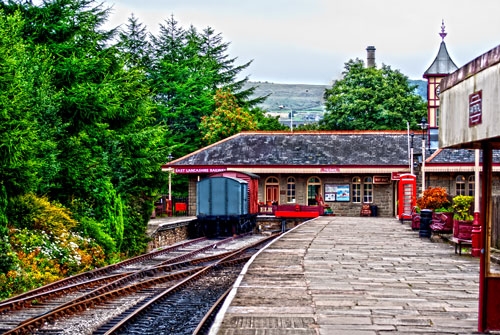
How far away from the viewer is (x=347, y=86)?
6250cm

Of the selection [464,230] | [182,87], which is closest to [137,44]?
[182,87]

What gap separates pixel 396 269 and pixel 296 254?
3.65m

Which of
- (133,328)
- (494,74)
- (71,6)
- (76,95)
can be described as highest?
(71,6)

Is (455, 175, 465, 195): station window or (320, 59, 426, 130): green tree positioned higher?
(320, 59, 426, 130): green tree

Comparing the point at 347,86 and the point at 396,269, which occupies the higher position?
the point at 347,86

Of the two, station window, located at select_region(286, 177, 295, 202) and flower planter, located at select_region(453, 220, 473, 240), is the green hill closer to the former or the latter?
station window, located at select_region(286, 177, 295, 202)

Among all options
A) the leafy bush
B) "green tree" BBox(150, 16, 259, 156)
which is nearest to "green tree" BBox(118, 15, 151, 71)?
"green tree" BBox(150, 16, 259, 156)

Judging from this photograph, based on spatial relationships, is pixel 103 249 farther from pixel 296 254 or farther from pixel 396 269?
pixel 396 269

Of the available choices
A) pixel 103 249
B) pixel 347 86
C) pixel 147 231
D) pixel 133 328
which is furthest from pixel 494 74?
pixel 347 86

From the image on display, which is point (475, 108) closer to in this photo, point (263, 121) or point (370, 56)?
point (263, 121)

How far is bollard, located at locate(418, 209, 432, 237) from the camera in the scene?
2342 cm

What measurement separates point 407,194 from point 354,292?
21.3 meters

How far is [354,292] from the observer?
39.6ft

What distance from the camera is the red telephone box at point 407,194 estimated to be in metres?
32.3
